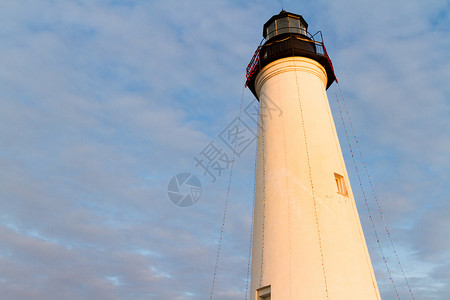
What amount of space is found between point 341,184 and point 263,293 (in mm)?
3829

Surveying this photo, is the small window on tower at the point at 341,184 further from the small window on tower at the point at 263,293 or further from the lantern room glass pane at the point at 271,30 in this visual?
the lantern room glass pane at the point at 271,30

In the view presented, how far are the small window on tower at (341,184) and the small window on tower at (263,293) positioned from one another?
344cm

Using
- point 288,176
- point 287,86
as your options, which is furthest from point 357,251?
point 287,86

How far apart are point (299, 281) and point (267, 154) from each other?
161 inches

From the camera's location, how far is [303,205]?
8.70 meters

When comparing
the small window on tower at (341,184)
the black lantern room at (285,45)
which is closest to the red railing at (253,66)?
the black lantern room at (285,45)

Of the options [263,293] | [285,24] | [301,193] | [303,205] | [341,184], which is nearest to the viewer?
[263,293]

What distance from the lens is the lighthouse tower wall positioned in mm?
7754

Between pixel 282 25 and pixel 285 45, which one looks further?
pixel 282 25

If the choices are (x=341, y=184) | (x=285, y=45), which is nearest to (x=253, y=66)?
(x=285, y=45)

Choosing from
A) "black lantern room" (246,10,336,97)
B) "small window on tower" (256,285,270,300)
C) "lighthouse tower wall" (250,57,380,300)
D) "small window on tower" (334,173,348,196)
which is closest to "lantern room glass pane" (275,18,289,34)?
"black lantern room" (246,10,336,97)

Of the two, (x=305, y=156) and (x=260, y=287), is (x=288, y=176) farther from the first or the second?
(x=260, y=287)

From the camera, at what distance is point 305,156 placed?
31.2 ft

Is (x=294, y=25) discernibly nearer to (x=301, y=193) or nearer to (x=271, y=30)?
(x=271, y=30)
